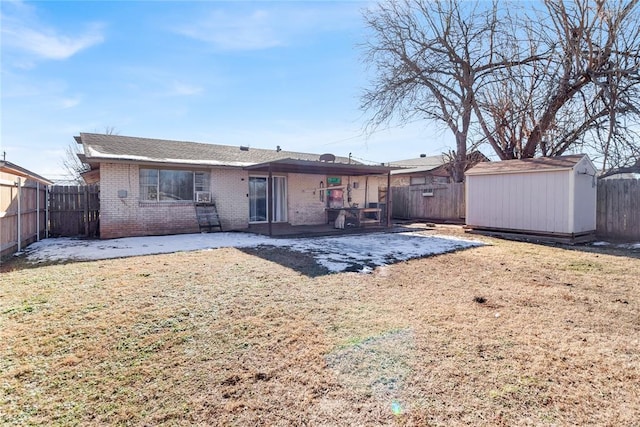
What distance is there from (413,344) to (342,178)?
483 inches

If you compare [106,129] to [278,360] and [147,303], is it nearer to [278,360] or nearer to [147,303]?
[147,303]

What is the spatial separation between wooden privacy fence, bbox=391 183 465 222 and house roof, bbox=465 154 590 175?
3296 mm

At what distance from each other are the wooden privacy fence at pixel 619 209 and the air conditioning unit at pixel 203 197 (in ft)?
41.1

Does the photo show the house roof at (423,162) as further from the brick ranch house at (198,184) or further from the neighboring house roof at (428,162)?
the brick ranch house at (198,184)

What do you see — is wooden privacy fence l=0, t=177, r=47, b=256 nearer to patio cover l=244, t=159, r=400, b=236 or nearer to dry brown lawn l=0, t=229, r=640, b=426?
dry brown lawn l=0, t=229, r=640, b=426

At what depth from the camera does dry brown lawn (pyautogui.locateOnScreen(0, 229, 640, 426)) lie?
220 centimetres

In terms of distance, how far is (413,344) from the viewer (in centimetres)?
307

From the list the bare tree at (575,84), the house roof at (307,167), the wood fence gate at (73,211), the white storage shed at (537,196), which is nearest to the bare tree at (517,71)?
the bare tree at (575,84)

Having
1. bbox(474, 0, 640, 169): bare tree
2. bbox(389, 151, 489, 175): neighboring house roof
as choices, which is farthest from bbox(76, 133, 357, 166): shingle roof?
bbox(474, 0, 640, 169): bare tree

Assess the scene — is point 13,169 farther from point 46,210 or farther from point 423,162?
point 423,162

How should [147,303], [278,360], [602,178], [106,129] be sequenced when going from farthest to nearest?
[106,129], [602,178], [147,303], [278,360]

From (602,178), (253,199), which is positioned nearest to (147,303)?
(253,199)

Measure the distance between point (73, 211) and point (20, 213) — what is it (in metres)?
3.18

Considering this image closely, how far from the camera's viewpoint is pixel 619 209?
10.2 meters
